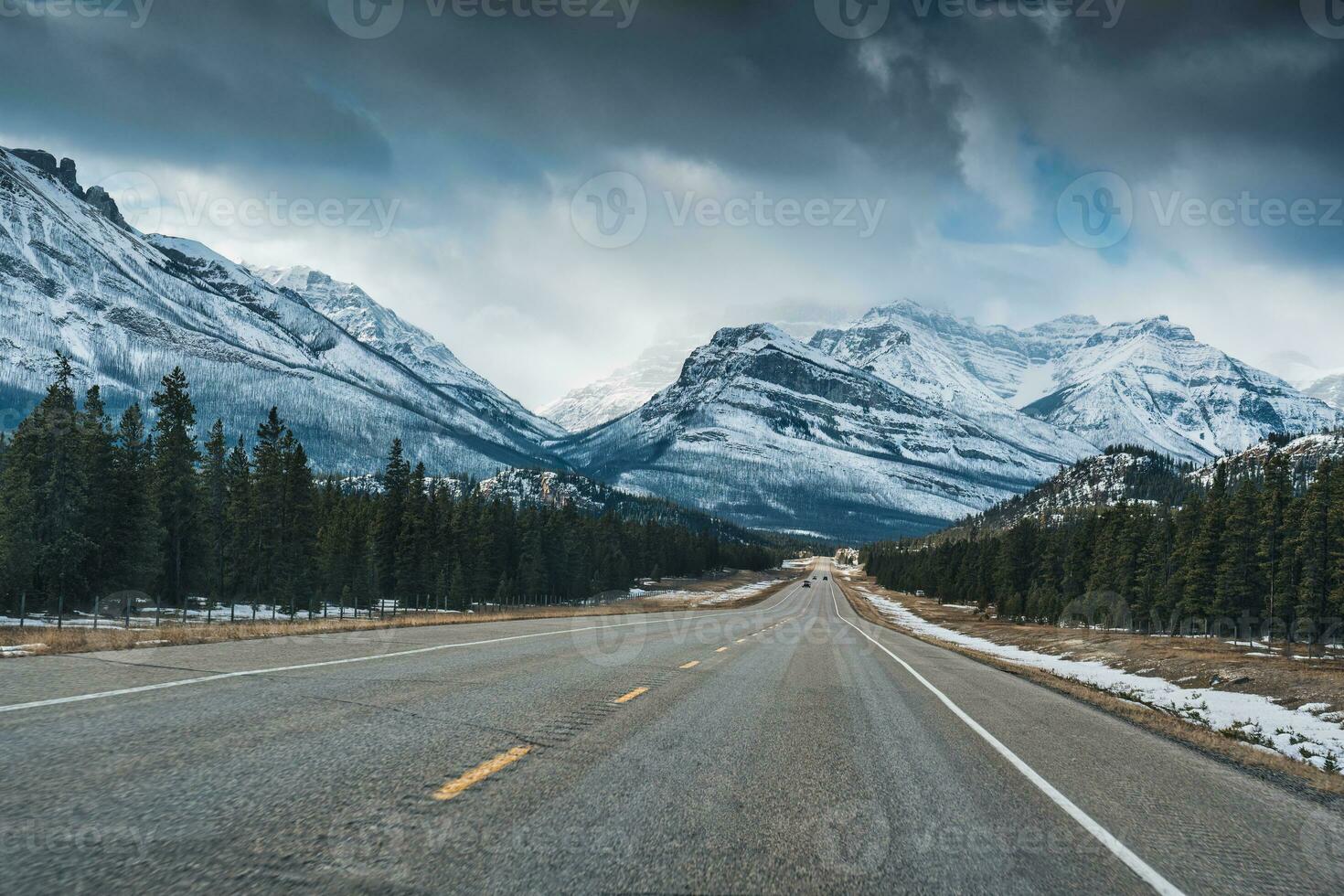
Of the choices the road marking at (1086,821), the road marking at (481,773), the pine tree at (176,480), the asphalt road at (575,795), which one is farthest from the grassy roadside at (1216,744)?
the pine tree at (176,480)

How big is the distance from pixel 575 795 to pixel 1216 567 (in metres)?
76.9

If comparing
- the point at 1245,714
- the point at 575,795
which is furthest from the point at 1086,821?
the point at 1245,714

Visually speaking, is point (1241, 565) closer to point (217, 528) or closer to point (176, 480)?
point (217, 528)

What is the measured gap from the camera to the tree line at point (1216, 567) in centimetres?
5888

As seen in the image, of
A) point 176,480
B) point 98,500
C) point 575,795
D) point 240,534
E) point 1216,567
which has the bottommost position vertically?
point 1216,567

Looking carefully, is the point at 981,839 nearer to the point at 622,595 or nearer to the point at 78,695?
the point at 78,695

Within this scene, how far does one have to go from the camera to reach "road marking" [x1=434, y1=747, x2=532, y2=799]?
17.3 ft

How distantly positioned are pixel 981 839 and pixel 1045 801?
4.80 ft

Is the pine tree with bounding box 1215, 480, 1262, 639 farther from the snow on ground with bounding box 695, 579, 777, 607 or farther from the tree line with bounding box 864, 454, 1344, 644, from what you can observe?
the snow on ground with bounding box 695, 579, 777, 607

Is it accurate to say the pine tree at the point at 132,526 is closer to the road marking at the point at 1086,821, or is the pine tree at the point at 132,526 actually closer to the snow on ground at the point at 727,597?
the snow on ground at the point at 727,597

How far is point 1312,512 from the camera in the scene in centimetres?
5856

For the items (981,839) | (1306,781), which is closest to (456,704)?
(981,839)

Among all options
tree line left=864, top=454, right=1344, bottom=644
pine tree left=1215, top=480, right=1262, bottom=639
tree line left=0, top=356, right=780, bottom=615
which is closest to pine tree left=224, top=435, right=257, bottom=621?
tree line left=0, top=356, right=780, bottom=615

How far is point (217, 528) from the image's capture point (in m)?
63.4
